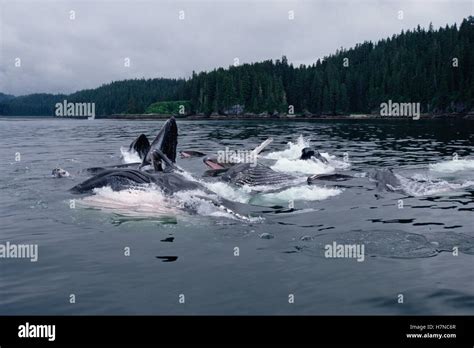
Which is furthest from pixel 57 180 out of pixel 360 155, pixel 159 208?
pixel 360 155

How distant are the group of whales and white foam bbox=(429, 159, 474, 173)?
249 inches

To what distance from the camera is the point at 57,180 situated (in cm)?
2411

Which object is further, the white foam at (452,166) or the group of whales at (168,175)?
the white foam at (452,166)

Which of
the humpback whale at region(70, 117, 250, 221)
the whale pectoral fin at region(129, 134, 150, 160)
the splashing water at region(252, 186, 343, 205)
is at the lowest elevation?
the splashing water at region(252, 186, 343, 205)

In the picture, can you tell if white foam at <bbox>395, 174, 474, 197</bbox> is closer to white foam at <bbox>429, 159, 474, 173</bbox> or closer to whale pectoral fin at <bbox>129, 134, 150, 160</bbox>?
white foam at <bbox>429, 159, 474, 173</bbox>

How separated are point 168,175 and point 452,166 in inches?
771

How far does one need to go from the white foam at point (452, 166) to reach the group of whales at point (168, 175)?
6.31 meters

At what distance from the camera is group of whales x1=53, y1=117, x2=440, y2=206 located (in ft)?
59.0

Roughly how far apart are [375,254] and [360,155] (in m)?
27.2

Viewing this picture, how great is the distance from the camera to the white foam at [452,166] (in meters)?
29.4

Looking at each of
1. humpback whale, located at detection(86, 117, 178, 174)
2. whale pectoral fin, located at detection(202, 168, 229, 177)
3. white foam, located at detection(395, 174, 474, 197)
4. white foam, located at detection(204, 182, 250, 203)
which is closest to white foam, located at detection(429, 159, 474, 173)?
white foam, located at detection(395, 174, 474, 197)

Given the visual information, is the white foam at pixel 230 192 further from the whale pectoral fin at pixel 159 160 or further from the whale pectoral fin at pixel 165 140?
the whale pectoral fin at pixel 165 140

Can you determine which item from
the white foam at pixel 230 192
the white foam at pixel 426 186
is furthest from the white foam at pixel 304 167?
the white foam at pixel 230 192
